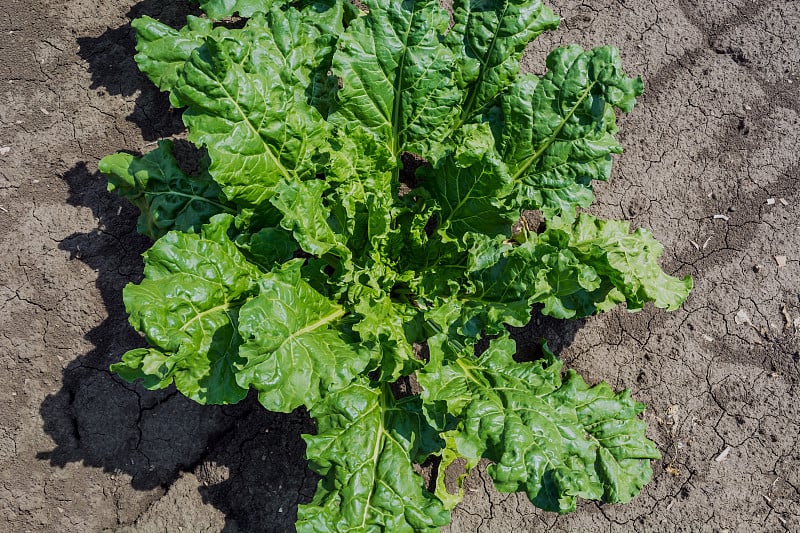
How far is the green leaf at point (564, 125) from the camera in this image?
11.0ft

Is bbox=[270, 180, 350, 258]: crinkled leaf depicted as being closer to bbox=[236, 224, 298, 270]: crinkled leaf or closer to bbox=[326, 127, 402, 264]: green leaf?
bbox=[326, 127, 402, 264]: green leaf

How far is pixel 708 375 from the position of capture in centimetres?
424

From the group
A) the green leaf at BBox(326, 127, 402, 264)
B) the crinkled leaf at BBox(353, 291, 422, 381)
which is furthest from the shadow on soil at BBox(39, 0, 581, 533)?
the green leaf at BBox(326, 127, 402, 264)

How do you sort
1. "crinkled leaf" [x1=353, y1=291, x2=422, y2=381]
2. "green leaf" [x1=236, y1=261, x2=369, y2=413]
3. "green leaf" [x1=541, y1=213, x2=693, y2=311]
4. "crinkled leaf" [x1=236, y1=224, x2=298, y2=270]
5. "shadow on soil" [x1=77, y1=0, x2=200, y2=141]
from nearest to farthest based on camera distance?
"green leaf" [x1=236, y1=261, x2=369, y2=413] → "crinkled leaf" [x1=353, y1=291, x2=422, y2=381] → "green leaf" [x1=541, y1=213, x2=693, y2=311] → "crinkled leaf" [x1=236, y1=224, x2=298, y2=270] → "shadow on soil" [x1=77, y1=0, x2=200, y2=141]

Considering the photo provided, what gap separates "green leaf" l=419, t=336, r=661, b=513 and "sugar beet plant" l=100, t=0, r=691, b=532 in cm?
1

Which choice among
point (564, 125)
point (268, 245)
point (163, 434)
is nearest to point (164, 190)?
point (268, 245)

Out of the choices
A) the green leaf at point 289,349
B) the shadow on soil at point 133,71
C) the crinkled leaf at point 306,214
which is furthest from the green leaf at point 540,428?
the shadow on soil at point 133,71

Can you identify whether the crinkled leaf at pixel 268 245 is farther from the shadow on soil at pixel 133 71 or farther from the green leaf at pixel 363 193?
the shadow on soil at pixel 133 71

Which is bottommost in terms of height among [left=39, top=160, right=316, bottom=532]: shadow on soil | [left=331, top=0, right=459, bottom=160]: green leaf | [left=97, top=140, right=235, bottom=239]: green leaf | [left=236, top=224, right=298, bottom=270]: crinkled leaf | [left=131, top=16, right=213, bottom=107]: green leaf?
[left=39, top=160, right=316, bottom=532]: shadow on soil

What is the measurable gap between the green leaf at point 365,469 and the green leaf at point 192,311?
1.71 feet

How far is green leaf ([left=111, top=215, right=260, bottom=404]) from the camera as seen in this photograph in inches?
113

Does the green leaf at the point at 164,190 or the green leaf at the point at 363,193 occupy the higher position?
the green leaf at the point at 363,193

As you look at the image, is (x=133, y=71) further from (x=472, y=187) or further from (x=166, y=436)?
(x=472, y=187)

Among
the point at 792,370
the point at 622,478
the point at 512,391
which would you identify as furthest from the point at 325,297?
the point at 792,370
